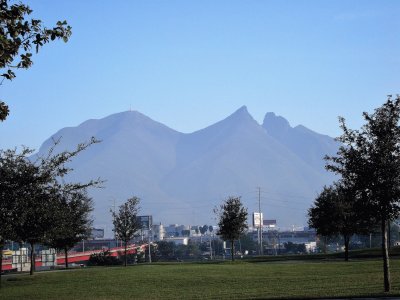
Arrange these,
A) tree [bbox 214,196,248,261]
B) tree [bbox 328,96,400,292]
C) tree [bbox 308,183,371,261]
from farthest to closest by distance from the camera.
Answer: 1. tree [bbox 214,196,248,261]
2. tree [bbox 308,183,371,261]
3. tree [bbox 328,96,400,292]

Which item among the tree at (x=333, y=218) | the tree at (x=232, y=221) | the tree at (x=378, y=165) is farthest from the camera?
the tree at (x=232, y=221)

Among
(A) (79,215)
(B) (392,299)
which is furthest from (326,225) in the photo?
(B) (392,299)

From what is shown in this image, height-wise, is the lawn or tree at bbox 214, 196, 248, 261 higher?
tree at bbox 214, 196, 248, 261

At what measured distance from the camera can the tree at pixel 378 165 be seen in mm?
22781

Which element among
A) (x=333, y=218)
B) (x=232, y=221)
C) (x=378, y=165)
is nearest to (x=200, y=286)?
(x=378, y=165)

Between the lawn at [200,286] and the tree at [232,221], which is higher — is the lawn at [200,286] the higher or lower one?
the lower one

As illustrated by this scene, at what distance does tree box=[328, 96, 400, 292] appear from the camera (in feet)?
74.7

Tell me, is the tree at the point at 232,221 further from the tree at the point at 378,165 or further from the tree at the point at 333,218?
the tree at the point at 378,165

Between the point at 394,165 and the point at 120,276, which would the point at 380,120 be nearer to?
the point at 394,165

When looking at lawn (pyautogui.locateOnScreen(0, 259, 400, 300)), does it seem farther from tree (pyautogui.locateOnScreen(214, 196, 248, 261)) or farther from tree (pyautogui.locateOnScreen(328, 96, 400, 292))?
tree (pyautogui.locateOnScreen(214, 196, 248, 261))

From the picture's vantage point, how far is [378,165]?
2284cm

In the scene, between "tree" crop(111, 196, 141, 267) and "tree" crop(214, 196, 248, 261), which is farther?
"tree" crop(214, 196, 248, 261)

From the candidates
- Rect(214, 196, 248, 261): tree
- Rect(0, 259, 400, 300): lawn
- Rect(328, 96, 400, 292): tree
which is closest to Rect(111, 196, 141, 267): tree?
Rect(214, 196, 248, 261): tree

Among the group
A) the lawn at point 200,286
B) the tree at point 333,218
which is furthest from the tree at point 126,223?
the lawn at point 200,286
